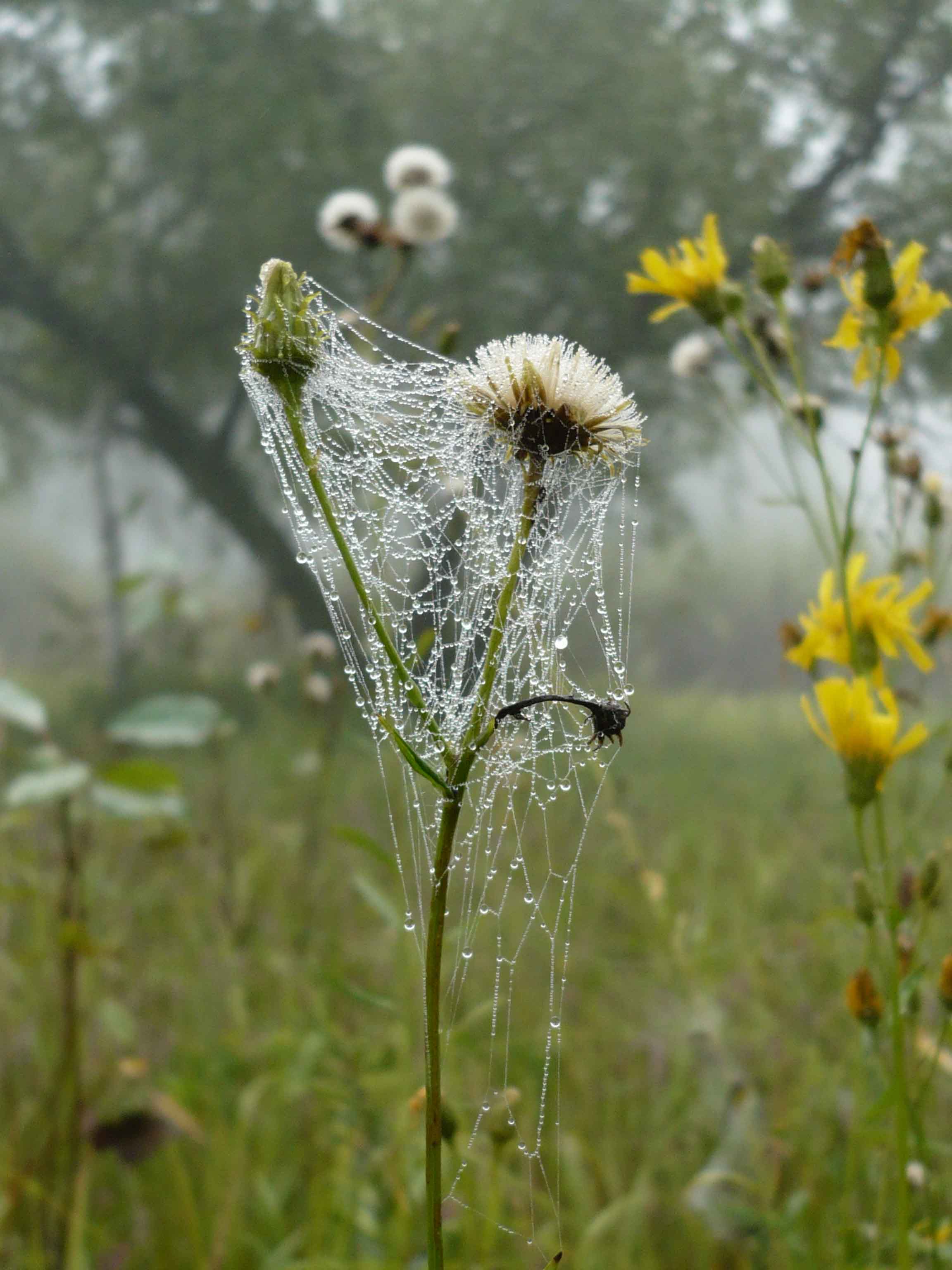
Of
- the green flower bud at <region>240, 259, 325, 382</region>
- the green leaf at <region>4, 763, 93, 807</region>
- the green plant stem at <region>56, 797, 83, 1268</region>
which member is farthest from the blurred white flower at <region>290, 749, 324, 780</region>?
the green flower bud at <region>240, 259, 325, 382</region>

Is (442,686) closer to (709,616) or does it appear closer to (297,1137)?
(297,1137)

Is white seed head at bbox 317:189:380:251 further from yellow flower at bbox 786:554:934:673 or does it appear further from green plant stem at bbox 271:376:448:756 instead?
green plant stem at bbox 271:376:448:756

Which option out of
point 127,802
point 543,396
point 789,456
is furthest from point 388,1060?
point 543,396

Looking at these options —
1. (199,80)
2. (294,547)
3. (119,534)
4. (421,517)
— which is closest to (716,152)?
(199,80)

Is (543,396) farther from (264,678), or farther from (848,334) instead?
(264,678)

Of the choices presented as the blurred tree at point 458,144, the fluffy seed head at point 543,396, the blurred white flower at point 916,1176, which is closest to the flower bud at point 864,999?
the blurred white flower at point 916,1176

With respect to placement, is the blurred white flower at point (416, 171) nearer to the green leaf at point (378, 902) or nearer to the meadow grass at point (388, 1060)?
the meadow grass at point (388, 1060)
